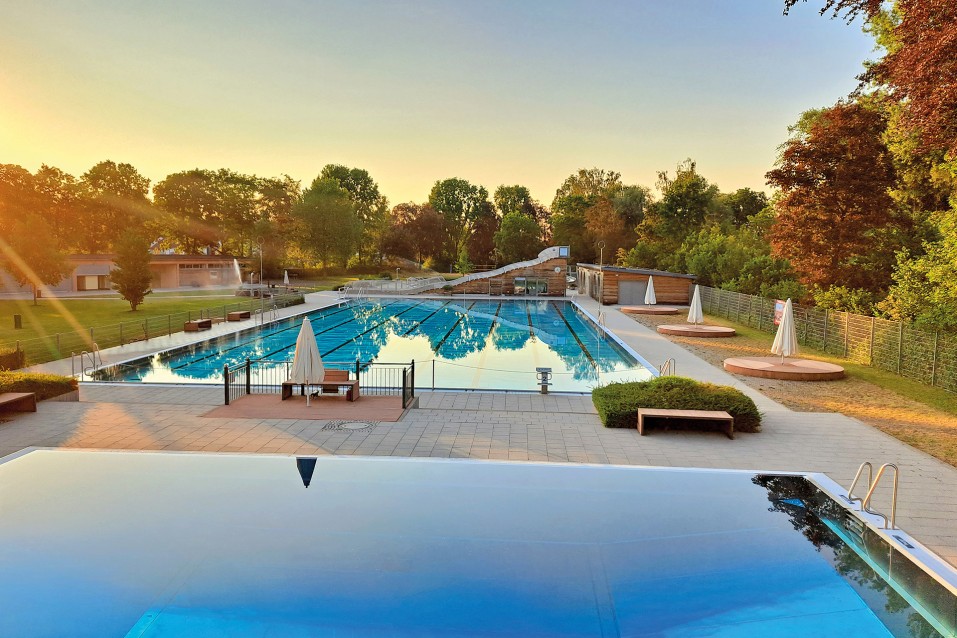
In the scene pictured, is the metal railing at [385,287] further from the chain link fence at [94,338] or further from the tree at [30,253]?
the tree at [30,253]

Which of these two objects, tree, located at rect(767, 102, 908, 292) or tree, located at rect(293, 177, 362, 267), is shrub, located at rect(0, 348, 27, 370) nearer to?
tree, located at rect(767, 102, 908, 292)

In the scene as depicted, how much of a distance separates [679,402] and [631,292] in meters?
28.6

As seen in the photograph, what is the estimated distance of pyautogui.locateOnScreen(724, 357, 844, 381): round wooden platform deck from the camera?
51.2ft

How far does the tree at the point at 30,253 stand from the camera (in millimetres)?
34219

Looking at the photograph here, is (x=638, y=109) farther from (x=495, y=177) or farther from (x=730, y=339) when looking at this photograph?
(x=495, y=177)

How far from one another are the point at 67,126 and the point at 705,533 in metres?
37.8

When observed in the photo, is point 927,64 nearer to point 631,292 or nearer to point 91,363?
point 91,363

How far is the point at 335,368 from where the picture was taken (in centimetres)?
1681

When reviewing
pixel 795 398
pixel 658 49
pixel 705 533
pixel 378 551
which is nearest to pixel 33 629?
pixel 378 551

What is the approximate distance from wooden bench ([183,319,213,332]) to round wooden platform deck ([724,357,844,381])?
69.1 ft

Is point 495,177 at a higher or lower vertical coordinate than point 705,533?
higher

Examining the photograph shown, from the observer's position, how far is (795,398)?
13445mm

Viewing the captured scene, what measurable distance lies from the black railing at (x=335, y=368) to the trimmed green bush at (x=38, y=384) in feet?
10.8

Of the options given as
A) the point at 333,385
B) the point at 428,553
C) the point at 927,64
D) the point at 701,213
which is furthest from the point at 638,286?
the point at 428,553
